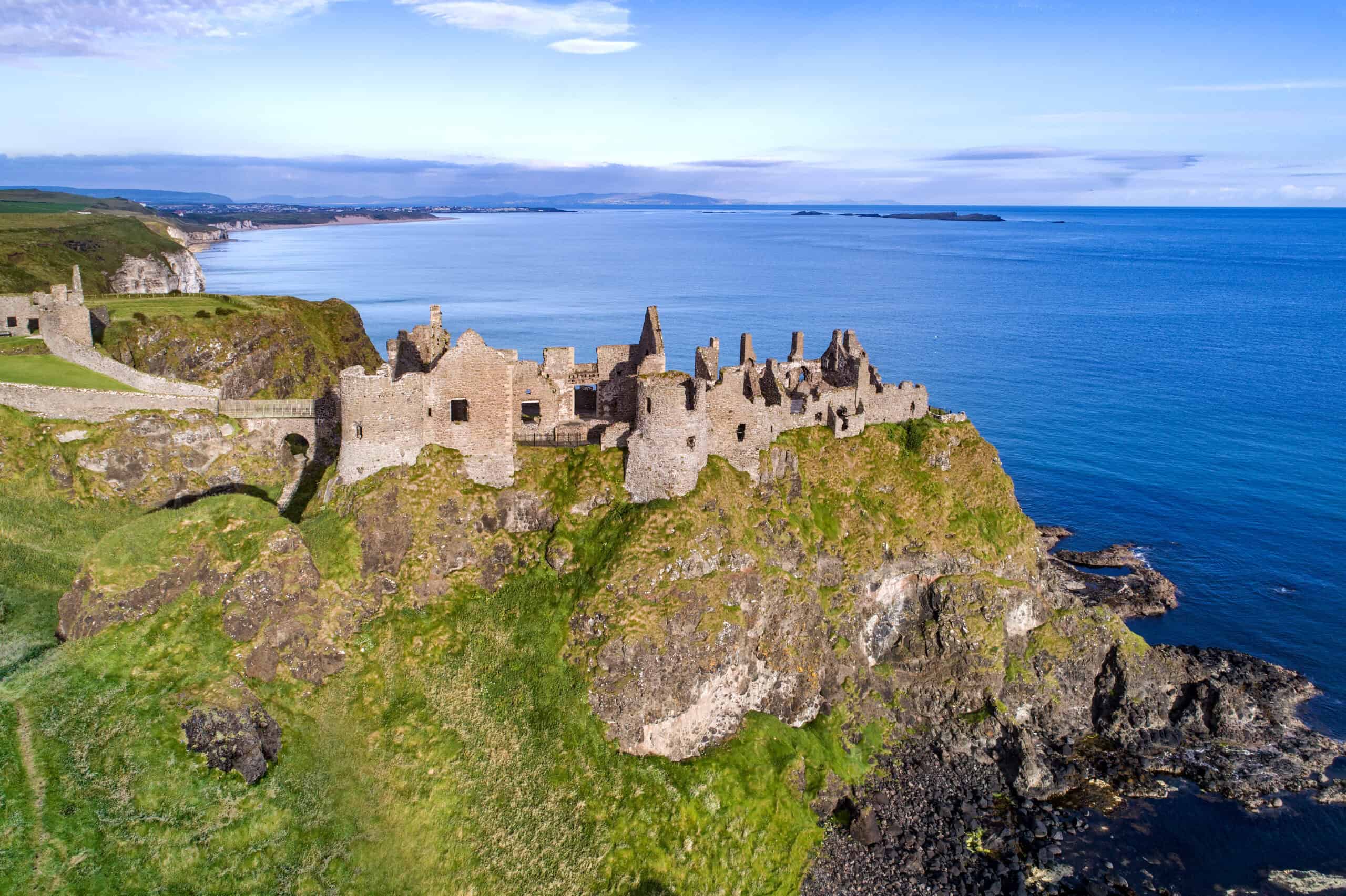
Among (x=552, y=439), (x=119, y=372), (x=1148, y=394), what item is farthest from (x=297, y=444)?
(x=1148, y=394)

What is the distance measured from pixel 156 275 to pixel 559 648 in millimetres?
94201

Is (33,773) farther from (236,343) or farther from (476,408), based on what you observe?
(236,343)

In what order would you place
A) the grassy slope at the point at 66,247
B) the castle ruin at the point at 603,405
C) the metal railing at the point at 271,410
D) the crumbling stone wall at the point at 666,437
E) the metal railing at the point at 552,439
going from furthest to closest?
the grassy slope at the point at 66,247 → the metal railing at the point at 271,410 → the metal railing at the point at 552,439 → the crumbling stone wall at the point at 666,437 → the castle ruin at the point at 603,405

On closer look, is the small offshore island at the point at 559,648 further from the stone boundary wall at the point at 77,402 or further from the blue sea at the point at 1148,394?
the blue sea at the point at 1148,394

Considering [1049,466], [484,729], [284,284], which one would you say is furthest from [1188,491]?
[284,284]

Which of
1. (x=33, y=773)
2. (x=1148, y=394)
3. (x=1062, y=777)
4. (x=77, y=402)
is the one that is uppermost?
(x=77, y=402)

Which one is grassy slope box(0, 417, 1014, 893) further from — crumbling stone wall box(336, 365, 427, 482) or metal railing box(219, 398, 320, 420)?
metal railing box(219, 398, 320, 420)

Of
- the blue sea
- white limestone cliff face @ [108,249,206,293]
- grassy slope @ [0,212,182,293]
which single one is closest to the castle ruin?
the blue sea

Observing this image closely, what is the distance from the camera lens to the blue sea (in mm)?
50938

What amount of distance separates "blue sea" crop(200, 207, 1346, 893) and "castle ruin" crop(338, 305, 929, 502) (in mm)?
24345

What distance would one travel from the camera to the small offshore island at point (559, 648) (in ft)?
97.8

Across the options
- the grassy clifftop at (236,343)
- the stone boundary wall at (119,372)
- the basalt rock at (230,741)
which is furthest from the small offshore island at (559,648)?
the grassy clifftop at (236,343)

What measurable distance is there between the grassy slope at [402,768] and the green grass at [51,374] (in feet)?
47.8

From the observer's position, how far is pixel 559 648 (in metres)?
36.4
